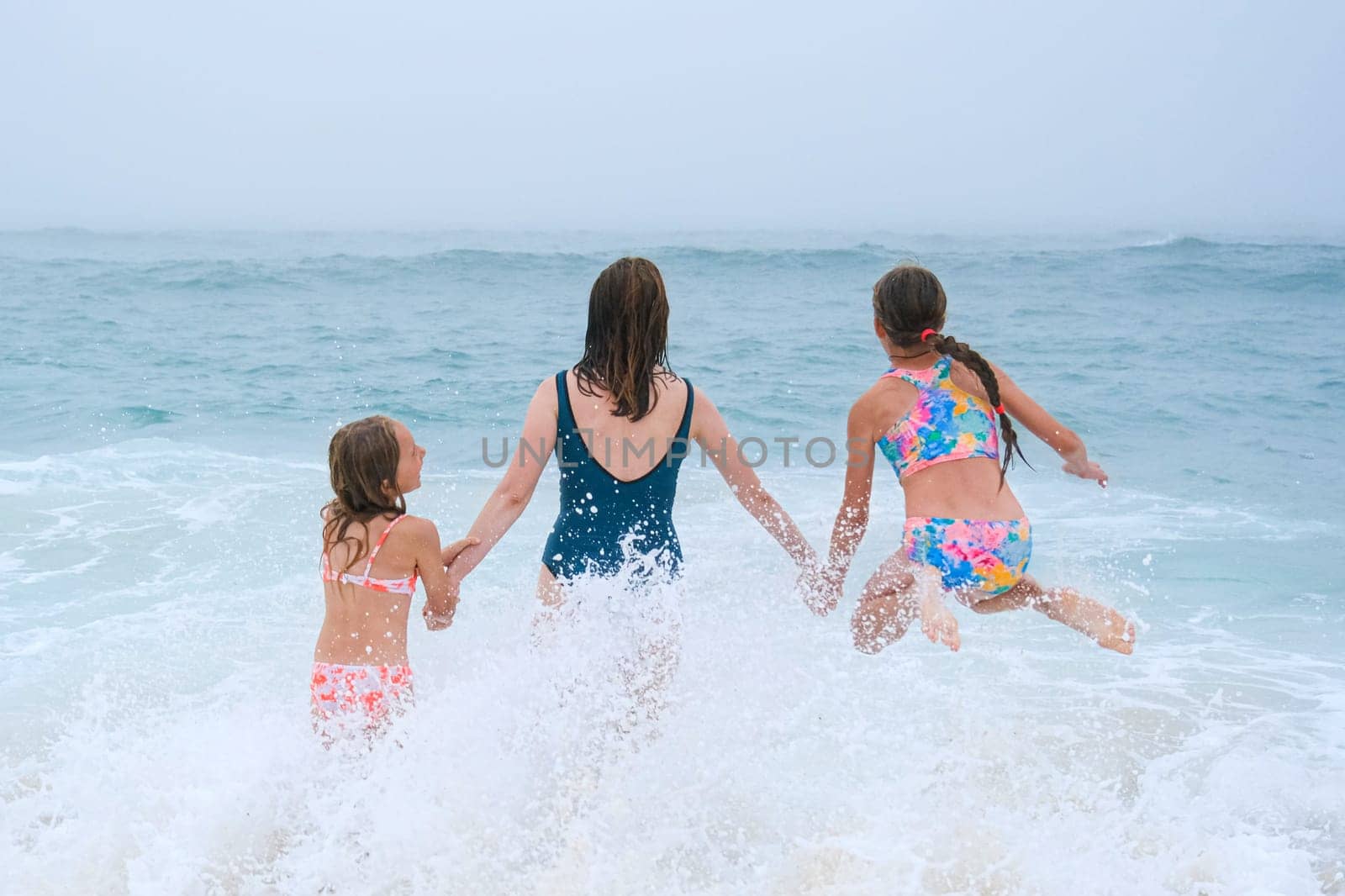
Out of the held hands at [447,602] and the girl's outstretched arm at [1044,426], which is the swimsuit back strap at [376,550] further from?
the girl's outstretched arm at [1044,426]

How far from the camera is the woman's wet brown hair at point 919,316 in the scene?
151 inches

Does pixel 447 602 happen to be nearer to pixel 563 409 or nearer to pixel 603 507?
pixel 603 507

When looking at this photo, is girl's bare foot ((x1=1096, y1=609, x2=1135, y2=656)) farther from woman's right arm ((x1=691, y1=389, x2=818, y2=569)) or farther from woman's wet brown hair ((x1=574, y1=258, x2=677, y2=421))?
woman's wet brown hair ((x1=574, y1=258, x2=677, y2=421))

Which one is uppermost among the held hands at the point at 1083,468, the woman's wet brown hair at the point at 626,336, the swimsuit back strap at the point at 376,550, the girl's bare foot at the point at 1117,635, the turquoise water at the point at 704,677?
the woman's wet brown hair at the point at 626,336

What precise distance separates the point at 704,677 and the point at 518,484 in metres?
1.01

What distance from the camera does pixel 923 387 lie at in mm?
3922

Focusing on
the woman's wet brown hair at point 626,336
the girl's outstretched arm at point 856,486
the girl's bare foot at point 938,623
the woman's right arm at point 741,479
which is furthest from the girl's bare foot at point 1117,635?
the woman's wet brown hair at point 626,336

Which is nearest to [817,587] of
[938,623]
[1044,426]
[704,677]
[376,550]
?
[704,677]

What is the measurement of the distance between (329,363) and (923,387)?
1251 cm

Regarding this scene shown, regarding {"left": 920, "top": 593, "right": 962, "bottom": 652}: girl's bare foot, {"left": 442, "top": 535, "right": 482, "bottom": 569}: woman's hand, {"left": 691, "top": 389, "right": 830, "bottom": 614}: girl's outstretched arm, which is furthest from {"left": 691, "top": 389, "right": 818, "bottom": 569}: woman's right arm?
{"left": 442, "top": 535, "right": 482, "bottom": 569}: woman's hand

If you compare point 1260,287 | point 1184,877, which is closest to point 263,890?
point 1184,877

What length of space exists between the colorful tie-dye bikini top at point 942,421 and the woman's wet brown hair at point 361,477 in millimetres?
1623

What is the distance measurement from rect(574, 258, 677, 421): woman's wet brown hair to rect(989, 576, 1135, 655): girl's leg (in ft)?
4.77

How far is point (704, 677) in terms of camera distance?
4.20 metres
